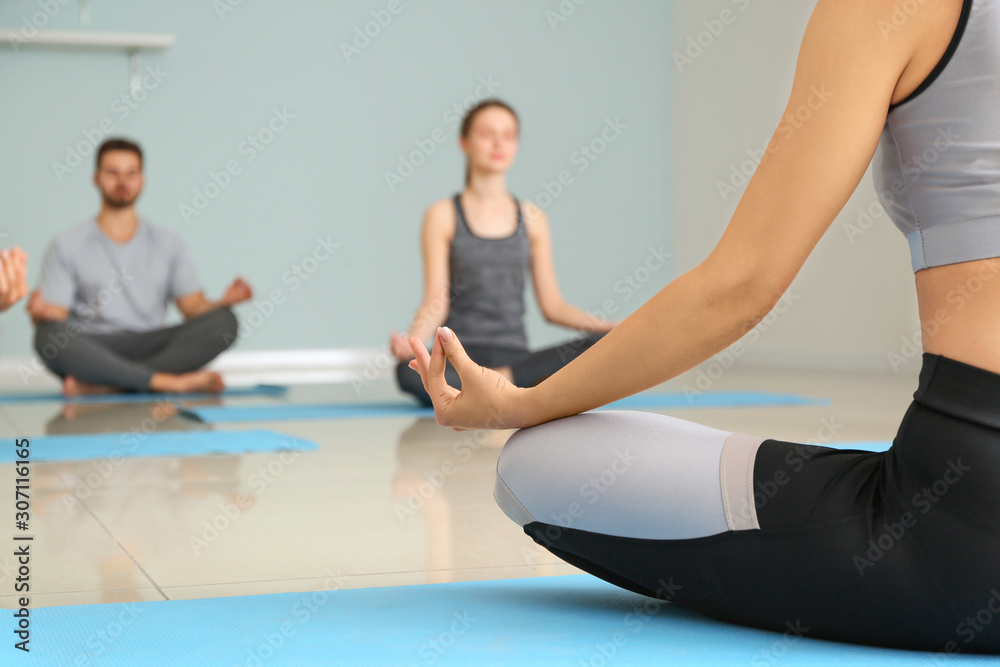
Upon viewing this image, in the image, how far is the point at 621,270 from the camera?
687cm

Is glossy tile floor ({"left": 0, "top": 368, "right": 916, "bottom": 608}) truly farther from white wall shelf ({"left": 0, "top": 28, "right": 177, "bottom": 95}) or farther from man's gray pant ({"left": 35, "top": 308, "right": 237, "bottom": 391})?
white wall shelf ({"left": 0, "top": 28, "right": 177, "bottom": 95})

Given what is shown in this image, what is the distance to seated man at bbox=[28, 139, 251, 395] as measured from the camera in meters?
4.02

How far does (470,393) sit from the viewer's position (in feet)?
3.38

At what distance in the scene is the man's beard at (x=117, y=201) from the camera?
4211mm

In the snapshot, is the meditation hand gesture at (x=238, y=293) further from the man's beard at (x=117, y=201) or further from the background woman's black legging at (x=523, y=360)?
the background woman's black legging at (x=523, y=360)

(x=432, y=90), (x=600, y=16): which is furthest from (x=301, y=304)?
(x=600, y=16)

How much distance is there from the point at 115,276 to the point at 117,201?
0.29 m

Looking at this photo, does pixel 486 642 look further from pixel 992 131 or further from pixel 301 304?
pixel 301 304

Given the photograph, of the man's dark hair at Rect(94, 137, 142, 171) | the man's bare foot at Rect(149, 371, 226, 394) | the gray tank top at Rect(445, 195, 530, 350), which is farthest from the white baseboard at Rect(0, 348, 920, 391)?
the gray tank top at Rect(445, 195, 530, 350)

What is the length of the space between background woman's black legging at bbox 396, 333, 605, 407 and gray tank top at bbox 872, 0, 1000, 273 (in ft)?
7.89

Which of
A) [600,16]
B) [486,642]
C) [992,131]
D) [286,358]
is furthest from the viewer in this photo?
[600,16]

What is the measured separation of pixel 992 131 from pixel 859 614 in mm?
403

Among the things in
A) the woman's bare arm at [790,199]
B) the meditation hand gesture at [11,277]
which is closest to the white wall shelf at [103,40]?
the meditation hand gesture at [11,277]

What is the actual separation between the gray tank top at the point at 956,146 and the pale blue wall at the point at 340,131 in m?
5.46
